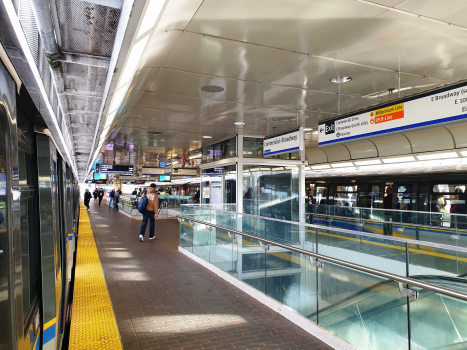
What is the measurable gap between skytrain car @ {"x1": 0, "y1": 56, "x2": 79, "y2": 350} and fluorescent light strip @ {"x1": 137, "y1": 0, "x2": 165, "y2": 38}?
3.07 feet

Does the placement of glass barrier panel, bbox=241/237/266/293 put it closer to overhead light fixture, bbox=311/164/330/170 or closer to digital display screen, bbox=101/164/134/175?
overhead light fixture, bbox=311/164/330/170

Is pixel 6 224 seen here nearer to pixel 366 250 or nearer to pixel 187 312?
pixel 187 312

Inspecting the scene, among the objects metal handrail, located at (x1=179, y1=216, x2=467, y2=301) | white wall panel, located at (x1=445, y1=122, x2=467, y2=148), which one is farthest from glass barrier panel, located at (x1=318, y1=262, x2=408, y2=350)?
white wall panel, located at (x1=445, y1=122, x2=467, y2=148)

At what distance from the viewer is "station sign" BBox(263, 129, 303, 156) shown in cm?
830

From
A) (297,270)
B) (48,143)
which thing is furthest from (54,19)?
(297,270)

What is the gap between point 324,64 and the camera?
566 centimetres

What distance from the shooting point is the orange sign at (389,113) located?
5457 millimetres

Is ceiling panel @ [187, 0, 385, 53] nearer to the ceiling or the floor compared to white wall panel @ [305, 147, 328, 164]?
nearer to the ceiling

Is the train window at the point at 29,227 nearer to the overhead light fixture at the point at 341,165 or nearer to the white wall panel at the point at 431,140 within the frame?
the white wall panel at the point at 431,140

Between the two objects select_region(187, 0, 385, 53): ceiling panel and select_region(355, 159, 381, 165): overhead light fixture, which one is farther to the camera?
select_region(355, 159, 381, 165): overhead light fixture

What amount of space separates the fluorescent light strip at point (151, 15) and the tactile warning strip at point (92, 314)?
3031mm

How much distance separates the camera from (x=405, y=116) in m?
5.38

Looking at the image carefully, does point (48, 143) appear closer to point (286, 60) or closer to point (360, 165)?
point (286, 60)

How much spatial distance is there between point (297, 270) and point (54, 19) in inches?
164
